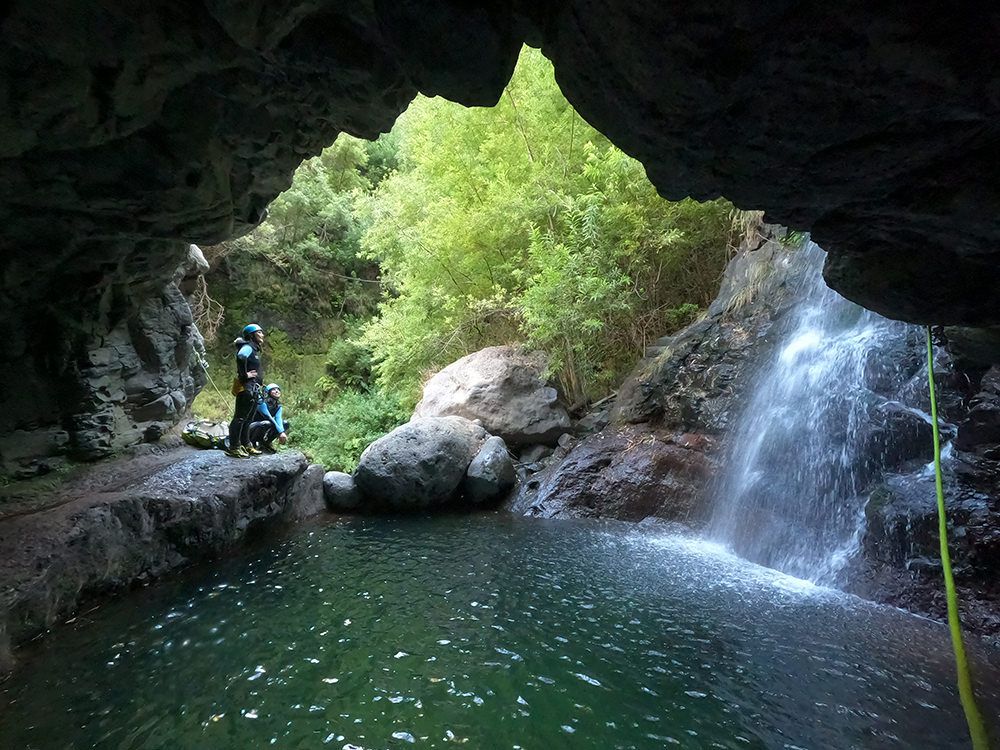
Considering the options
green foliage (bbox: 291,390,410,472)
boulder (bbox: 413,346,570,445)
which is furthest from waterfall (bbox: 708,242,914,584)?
green foliage (bbox: 291,390,410,472)

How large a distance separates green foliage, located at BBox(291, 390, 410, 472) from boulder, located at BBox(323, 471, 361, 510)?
1.98 metres

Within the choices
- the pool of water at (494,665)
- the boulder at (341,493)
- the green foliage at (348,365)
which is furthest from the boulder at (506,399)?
the green foliage at (348,365)

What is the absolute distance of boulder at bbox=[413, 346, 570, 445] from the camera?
9633 millimetres

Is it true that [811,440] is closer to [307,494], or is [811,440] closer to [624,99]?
[624,99]

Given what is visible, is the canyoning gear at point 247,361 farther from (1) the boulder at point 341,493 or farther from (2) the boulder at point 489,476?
(2) the boulder at point 489,476

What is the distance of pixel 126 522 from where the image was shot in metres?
5.25

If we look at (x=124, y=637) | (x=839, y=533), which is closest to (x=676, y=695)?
(x=839, y=533)

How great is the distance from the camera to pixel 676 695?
333 cm

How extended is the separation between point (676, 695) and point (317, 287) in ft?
50.0

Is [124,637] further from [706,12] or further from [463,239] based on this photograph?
[463,239]

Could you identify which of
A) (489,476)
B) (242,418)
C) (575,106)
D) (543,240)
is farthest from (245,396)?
(575,106)

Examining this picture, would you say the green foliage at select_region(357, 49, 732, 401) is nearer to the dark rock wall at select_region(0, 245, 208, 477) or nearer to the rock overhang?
A: the dark rock wall at select_region(0, 245, 208, 477)

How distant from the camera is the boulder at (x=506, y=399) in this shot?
963 centimetres

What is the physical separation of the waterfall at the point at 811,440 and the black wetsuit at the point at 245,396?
22.0ft
